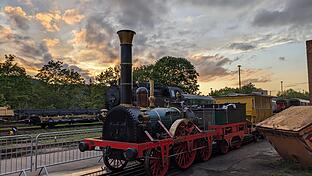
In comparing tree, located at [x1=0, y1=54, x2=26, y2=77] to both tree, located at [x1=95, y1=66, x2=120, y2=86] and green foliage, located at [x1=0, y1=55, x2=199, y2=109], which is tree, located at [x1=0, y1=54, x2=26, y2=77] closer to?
green foliage, located at [x1=0, y1=55, x2=199, y2=109]

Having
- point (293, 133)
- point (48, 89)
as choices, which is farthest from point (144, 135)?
point (48, 89)

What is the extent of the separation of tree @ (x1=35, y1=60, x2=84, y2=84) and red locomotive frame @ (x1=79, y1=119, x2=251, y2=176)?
145 feet

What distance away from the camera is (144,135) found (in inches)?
294

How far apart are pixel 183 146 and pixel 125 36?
3.72 m

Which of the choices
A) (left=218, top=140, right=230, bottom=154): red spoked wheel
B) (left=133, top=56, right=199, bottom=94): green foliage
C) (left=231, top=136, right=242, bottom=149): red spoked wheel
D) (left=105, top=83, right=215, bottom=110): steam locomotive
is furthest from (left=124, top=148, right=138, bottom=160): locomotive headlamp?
(left=133, top=56, right=199, bottom=94): green foliage

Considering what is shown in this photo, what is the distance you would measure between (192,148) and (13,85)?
106 ft

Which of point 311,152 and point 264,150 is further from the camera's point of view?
point 264,150

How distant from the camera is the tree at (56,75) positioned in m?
50.3

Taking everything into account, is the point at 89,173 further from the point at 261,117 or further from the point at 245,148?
the point at 261,117

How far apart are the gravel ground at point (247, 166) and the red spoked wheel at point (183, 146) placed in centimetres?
28

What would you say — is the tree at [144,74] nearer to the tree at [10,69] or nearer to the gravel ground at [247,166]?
the tree at [10,69]

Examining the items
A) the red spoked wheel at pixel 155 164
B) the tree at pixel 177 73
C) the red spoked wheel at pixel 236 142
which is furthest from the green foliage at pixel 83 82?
the red spoked wheel at pixel 155 164

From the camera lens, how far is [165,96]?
14953 millimetres

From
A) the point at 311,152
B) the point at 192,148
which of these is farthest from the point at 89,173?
the point at 311,152
